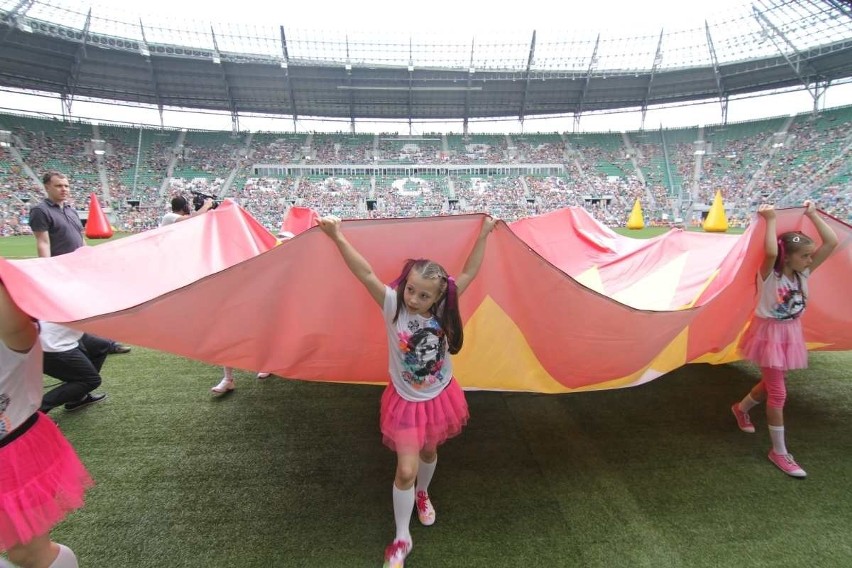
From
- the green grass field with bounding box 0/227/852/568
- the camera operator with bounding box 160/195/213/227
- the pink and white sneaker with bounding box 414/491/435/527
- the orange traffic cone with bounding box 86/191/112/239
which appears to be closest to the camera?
the green grass field with bounding box 0/227/852/568

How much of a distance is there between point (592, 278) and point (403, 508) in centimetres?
255

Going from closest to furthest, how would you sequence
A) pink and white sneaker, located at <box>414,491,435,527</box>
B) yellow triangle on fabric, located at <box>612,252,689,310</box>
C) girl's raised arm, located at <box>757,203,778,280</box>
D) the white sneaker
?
pink and white sneaker, located at <box>414,491,435,527</box>, girl's raised arm, located at <box>757,203,778,280</box>, yellow triangle on fabric, located at <box>612,252,689,310</box>, the white sneaker

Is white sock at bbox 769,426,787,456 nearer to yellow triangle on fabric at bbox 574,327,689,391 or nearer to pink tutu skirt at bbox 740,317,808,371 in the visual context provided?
pink tutu skirt at bbox 740,317,808,371

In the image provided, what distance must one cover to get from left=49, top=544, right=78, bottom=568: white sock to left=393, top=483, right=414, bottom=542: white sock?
1.17 meters

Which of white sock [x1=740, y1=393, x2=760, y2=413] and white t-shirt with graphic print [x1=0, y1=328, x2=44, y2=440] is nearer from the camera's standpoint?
white t-shirt with graphic print [x1=0, y1=328, x2=44, y2=440]

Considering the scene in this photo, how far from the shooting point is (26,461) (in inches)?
49.6

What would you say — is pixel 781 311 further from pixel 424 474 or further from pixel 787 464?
pixel 424 474

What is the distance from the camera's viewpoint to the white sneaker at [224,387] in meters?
3.15

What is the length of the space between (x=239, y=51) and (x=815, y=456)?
93.7 feet

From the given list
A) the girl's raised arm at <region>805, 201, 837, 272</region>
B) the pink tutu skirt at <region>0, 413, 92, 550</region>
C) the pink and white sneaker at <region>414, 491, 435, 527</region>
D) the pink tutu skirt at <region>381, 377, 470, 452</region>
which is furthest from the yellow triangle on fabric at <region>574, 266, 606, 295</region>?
the pink tutu skirt at <region>0, 413, 92, 550</region>

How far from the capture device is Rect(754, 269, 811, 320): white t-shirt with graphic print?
2.23 meters

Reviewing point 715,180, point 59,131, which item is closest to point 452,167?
point 715,180

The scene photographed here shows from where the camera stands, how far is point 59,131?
78.5 ft

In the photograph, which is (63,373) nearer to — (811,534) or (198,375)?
(198,375)
